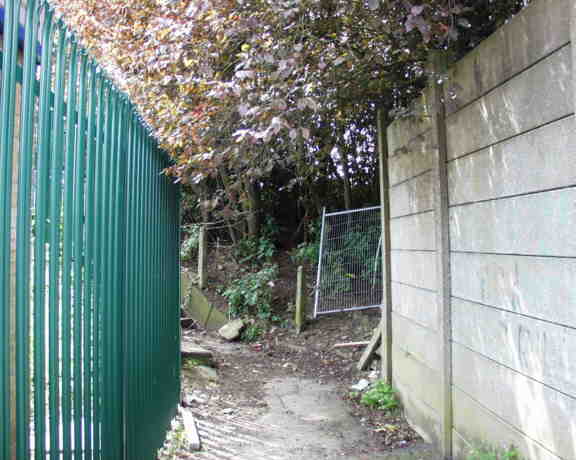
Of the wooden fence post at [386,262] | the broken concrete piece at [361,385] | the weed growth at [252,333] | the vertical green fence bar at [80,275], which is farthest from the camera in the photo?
the weed growth at [252,333]

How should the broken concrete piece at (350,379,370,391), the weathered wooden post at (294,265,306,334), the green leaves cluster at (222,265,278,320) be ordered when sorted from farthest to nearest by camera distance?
the green leaves cluster at (222,265,278,320) → the weathered wooden post at (294,265,306,334) → the broken concrete piece at (350,379,370,391)

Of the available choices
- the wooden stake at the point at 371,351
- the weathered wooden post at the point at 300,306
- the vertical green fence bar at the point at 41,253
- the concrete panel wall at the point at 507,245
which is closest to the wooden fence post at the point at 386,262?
the wooden stake at the point at 371,351

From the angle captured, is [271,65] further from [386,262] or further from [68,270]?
[386,262]

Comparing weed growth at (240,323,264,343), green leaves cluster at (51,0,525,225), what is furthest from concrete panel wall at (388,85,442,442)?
weed growth at (240,323,264,343)

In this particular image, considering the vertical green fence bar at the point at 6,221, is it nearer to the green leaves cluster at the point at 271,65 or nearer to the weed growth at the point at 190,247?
the green leaves cluster at the point at 271,65

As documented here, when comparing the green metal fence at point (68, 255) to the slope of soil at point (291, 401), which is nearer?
the green metal fence at point (68, 255)

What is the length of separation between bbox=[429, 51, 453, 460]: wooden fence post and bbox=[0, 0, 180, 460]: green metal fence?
2060mm

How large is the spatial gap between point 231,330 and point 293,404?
4.19 metres

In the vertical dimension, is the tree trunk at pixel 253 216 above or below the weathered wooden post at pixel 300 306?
above

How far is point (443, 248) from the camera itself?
3777mm

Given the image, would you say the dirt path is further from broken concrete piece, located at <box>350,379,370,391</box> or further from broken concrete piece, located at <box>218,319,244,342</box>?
broken concrete piece, located at <box>218,319,244,342</box>

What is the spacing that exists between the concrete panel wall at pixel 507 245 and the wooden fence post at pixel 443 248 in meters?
0.02

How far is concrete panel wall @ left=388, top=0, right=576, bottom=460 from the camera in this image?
7.52 feet

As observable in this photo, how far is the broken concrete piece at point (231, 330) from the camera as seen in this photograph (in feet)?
32.2
